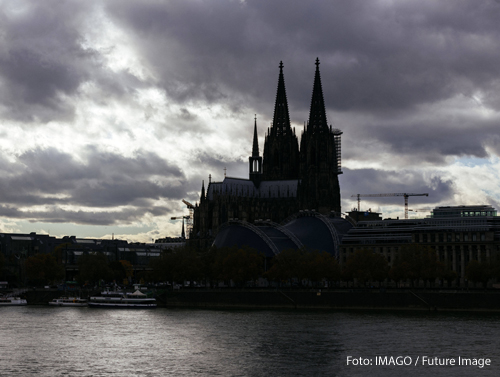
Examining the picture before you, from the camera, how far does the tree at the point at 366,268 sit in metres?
156

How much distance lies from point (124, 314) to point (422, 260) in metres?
55.2

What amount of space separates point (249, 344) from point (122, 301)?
7068 centimetres

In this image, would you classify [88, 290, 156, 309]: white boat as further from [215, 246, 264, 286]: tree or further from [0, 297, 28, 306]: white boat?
[215, 246, 264, 286]: tree

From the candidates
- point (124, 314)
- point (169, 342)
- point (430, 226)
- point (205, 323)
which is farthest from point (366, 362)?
point (430, 226)

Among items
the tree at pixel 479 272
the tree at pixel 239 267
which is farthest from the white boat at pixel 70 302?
the tree at pixel 479 272

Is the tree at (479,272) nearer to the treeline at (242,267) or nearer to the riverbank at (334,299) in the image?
the riverbank at (334,299)

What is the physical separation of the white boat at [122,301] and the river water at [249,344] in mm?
25199

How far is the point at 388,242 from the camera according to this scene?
17962 cm

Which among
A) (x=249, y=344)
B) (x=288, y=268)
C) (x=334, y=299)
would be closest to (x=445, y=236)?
(x=288, y=268)

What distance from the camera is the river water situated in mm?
71188

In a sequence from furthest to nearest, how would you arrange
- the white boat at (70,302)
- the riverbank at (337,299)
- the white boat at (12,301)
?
1. the white boat at (12,301)
2. the white boat at (70,302)
3. the riverbank at (337,299)

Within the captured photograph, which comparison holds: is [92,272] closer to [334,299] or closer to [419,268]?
[334,299]

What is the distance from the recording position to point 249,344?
284 feet

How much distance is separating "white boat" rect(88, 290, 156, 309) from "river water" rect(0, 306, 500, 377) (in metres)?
25.2
